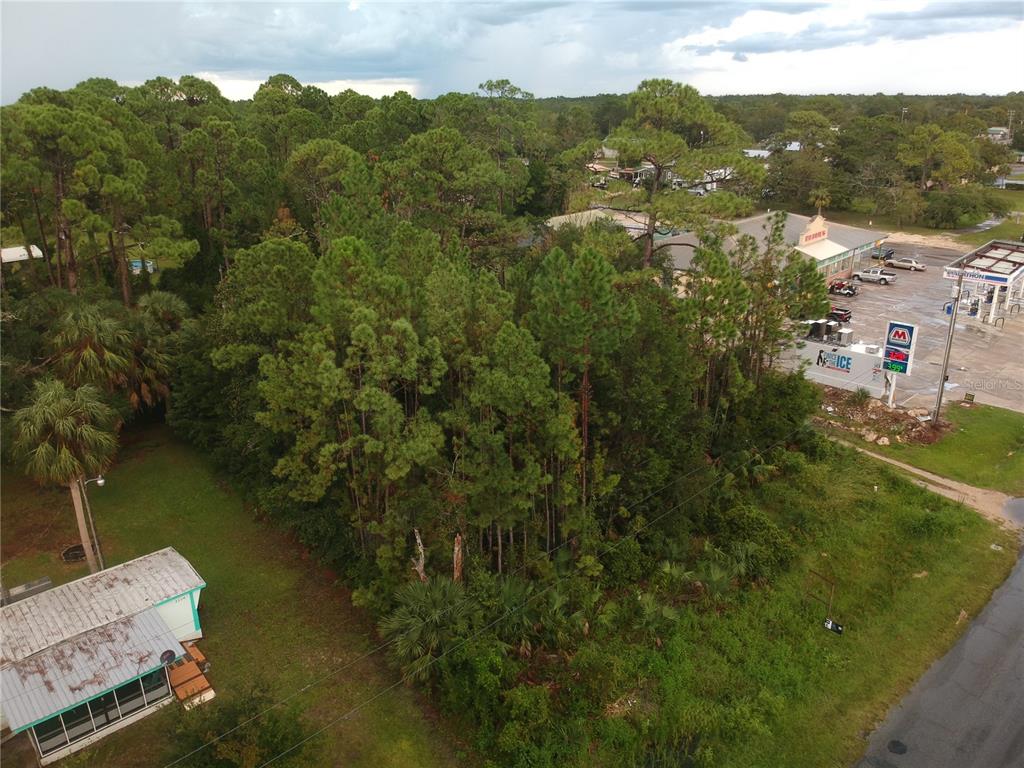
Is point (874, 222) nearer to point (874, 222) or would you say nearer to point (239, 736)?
point (874, 222)

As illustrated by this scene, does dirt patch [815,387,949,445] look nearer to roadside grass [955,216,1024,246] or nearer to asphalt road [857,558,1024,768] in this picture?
asphalt road [857,558,1024,768]

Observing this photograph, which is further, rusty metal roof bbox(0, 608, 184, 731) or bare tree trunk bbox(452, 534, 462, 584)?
bare tree trunk bbox(452, 534, 462, 584)

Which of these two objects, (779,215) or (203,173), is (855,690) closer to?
(779,215)

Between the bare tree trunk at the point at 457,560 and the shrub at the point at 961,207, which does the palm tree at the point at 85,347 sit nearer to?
the bare tree trunk at the point at 457,560

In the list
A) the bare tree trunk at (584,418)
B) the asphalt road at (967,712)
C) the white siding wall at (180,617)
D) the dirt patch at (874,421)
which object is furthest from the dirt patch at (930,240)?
the white siding wall at (180,617)

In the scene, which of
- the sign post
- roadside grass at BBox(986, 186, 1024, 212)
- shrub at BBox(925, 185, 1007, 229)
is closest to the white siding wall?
the sign post

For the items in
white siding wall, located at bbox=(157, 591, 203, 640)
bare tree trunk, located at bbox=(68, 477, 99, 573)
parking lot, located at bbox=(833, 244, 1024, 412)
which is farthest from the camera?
parking lot, located at bbox=(833, 244, 1024, 412)

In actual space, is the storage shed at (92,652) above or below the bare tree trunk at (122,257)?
below

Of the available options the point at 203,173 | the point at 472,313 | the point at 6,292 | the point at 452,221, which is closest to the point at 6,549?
the point at 6,292
